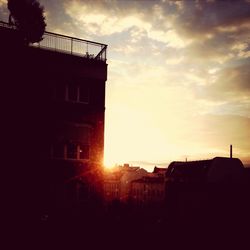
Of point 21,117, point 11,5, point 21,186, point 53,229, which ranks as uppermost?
point 11,5

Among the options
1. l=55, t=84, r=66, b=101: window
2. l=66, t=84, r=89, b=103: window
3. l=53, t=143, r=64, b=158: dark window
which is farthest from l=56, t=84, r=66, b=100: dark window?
Result: l=53, t=143, r=64, b=158: dark window

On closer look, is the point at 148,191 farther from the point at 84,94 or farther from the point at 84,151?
the point at 84,94

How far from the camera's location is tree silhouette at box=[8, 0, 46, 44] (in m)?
16.3

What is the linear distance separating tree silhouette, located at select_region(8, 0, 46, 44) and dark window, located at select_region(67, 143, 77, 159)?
6.98 meters

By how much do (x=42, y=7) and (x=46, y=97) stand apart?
→ 5.31 m

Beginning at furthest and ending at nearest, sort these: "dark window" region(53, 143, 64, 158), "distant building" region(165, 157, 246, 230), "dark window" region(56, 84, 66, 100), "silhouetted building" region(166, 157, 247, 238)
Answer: "distant building" region(165, 157, 246, 230), "silhouetted building" region(166, 157, 247, 238), "dark window" region(56, 84, 66, 100), "dark window" region(53, 143, 64, 158)

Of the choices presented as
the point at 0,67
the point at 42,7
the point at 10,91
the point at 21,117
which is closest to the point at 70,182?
the point at 21,117

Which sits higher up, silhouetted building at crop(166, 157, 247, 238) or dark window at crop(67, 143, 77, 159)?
dark window at crop(67, 143, 77, 159)

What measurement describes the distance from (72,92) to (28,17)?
527 centimetres

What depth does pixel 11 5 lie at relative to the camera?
16.4 meters

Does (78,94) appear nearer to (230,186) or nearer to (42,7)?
(42,7)

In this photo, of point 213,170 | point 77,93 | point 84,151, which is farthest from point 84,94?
point 213,170

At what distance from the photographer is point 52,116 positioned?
18438 millimetres

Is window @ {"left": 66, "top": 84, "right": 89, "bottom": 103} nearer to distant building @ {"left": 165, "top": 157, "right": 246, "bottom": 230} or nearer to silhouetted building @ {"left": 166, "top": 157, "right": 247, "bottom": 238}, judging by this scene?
silhouetted building @ {"left": 166, "top": 157, "right": 247, "bottom": 238}
